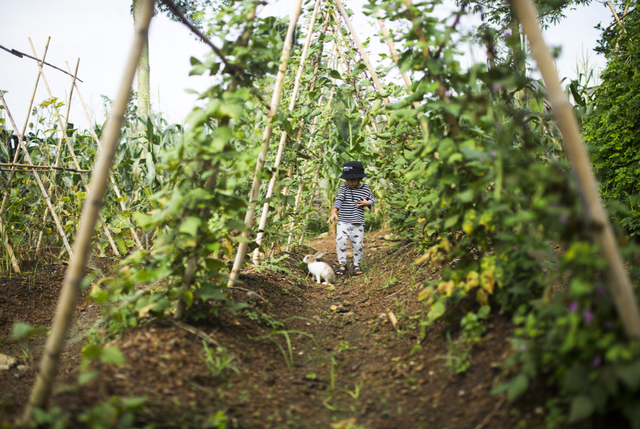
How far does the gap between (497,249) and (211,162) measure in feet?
4.92

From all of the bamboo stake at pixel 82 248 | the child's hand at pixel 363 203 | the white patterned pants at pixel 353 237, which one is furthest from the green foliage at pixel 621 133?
the bamboo stake at pixel 82 248

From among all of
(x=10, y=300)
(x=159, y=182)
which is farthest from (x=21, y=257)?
(x=159, y=182)

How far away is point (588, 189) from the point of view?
4.03 feet

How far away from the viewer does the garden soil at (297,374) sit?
5.01 feet

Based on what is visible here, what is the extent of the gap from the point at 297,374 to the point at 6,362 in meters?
2.05

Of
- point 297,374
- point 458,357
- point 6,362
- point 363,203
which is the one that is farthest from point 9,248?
point 458,357

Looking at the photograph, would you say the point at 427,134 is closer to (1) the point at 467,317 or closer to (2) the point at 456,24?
(2) the point at 456,24

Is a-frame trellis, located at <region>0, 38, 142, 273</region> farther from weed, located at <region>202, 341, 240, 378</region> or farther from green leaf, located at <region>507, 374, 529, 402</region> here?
green leaf, located at <region>507, 374, 529, 402</region>

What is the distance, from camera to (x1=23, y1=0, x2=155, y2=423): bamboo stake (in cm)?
132

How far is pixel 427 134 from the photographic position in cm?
213

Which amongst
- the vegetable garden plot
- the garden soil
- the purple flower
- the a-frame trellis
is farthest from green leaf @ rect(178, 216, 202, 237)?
the a-frame trellis

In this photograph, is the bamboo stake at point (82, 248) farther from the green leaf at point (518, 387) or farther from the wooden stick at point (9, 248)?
the wooden stick at point (9, 248)

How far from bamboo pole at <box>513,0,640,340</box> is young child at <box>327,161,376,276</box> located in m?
3.48

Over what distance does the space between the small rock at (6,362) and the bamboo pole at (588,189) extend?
3.41 meters
